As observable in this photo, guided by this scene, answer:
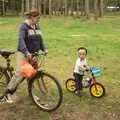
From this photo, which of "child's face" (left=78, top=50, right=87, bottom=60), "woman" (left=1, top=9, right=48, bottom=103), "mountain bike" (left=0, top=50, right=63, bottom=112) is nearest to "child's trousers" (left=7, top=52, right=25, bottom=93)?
"woman" (left=1, top=9, right=48, bottom=103)

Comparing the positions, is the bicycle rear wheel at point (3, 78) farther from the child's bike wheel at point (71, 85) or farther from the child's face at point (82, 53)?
the child's face at point (82, 53)

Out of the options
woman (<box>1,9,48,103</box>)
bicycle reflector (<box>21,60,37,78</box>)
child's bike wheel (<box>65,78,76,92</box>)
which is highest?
woman (<box>1,9,48,103</box>)

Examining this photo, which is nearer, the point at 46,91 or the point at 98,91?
the point at 46,91

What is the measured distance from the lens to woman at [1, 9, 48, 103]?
7.72m

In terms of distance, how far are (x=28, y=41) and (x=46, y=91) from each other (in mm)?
910

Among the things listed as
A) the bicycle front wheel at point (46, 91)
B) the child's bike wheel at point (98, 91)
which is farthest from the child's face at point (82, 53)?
the bicycle front wheel at point (46, 91)

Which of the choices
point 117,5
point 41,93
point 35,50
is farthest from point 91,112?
point 117,5

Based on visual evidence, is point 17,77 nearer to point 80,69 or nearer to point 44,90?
point 44,90

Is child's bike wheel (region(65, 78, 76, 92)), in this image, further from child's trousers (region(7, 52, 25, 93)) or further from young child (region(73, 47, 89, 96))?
child's trousers (region(7, 52, 25, 93))

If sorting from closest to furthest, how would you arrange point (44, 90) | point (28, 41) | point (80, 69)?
point (28, 41)
point (44, 90)
point (80, 69)

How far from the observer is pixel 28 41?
25.9 feet

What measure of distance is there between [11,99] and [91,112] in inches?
60.4

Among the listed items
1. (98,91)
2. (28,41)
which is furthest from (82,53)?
(28,41)

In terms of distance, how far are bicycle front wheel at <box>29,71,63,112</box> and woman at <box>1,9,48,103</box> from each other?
319mm
